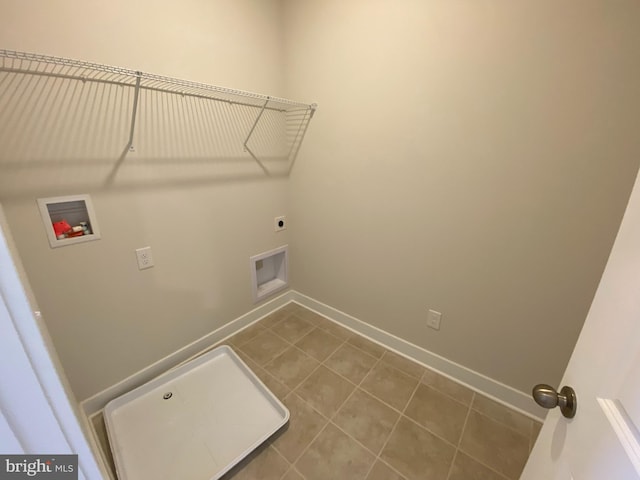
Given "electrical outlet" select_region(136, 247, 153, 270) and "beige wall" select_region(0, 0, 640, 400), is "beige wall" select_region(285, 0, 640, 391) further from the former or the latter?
"electrical outlet" select_region(136, 247, 153, 270)

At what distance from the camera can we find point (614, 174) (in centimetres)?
104

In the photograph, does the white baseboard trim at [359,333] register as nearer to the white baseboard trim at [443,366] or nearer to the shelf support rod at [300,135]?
the white baseboard trim at [443,366]

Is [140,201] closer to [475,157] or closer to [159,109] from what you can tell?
[159,109]

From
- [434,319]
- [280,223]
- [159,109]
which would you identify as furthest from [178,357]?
[434,319]

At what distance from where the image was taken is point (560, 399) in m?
0.55

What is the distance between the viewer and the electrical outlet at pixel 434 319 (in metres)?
1.65

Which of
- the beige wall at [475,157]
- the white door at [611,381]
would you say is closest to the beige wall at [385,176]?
the beige wall at [475,157]

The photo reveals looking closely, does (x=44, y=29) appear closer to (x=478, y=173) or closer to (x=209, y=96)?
(x=209, y=96)

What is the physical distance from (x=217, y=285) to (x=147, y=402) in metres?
0.76

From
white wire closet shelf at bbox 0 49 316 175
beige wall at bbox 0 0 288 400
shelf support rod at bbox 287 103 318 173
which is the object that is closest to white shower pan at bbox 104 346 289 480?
beige wall at bbox 0 0 288 400

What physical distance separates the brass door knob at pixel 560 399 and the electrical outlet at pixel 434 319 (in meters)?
1.11

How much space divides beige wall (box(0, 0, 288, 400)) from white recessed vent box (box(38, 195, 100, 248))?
0.03 m

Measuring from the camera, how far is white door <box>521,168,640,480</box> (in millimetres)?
389

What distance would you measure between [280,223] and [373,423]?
5.03ft
